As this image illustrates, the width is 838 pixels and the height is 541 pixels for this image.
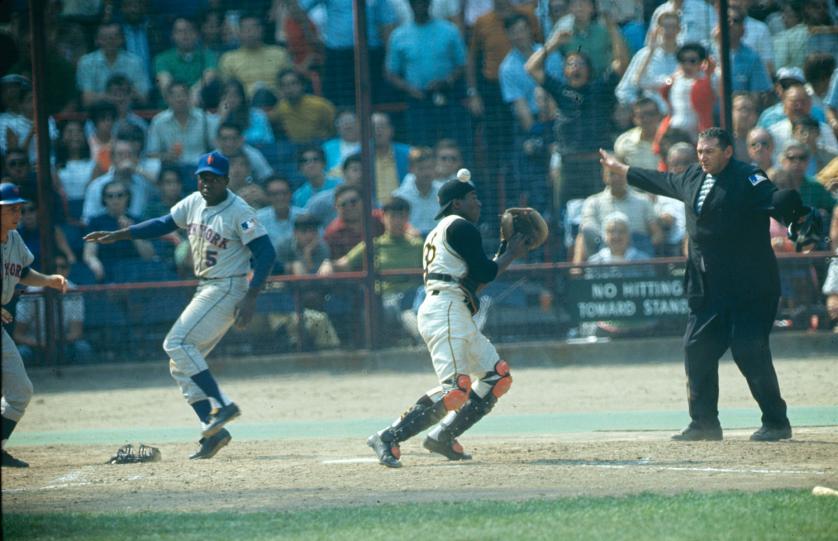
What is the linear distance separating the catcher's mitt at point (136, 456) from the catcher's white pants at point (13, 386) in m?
0.71

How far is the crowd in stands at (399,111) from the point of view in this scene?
12.7 metres

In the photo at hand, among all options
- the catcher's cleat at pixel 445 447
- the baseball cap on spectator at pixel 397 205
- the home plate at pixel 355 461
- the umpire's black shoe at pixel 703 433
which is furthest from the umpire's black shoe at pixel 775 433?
the baseball cap on spectator at pixel 397 205

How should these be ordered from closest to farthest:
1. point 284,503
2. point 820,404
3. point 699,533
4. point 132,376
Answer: point 699,533
point 284,503
point 820,404
point 132,376

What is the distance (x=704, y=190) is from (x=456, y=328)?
Answer: 1.98 meters

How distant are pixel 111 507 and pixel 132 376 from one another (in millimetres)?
6496

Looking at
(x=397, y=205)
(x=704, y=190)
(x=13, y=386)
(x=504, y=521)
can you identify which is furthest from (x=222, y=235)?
(x=397, y=205)

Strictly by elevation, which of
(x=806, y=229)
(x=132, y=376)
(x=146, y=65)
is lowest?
(x=132, y=376)

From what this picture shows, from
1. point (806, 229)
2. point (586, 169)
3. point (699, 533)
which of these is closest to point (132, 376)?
point (586, 169)

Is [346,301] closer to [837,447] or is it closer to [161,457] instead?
[161,457]

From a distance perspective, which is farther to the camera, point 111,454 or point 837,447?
point 111,454

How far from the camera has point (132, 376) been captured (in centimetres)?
1286

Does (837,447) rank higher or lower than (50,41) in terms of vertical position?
lower

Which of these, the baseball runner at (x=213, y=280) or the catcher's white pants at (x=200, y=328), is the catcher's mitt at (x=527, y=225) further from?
the catcher's white pants at (x=200, y=328)

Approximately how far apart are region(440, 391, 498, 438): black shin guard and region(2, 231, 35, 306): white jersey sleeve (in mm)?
3181
